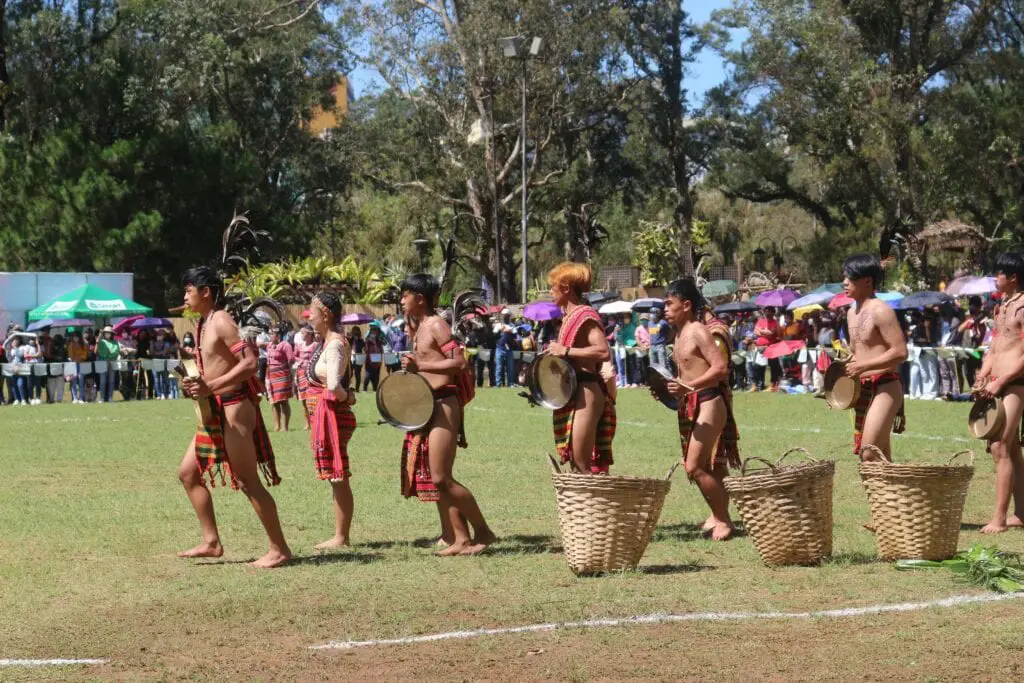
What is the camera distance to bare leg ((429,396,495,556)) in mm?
9055

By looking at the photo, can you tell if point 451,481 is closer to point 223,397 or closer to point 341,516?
point 341,516

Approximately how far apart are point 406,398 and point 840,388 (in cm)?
290

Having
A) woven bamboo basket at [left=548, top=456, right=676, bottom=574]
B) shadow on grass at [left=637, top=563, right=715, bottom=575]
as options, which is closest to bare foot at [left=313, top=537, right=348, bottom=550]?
woven bamboo basket at [left=548, top=456, right=676, bottom=574]

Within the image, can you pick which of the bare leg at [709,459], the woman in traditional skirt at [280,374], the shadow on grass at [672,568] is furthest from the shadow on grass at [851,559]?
the woman in traditional skirt at [280,374]

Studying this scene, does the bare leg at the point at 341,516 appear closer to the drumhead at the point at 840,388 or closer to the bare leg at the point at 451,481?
the bare leg at the point at 451,481

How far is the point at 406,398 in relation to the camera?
9047 mm

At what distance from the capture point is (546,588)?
805 cm

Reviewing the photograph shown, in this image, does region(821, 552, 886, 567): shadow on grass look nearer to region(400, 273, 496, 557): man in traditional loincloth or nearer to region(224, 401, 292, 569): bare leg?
region(400, 273, 496, 557): man in traditional loincloth

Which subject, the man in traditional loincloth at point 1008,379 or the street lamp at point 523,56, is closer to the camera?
the man in traditional loincloth at point 1008,379

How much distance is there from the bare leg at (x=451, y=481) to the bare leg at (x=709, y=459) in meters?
1.41

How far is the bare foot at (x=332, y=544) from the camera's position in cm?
971

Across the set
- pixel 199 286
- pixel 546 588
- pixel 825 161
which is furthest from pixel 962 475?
pixel 825 161

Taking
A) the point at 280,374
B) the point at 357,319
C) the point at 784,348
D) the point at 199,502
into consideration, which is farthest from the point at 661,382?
the point at 357,319

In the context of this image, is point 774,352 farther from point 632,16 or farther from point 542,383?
point 632,16
